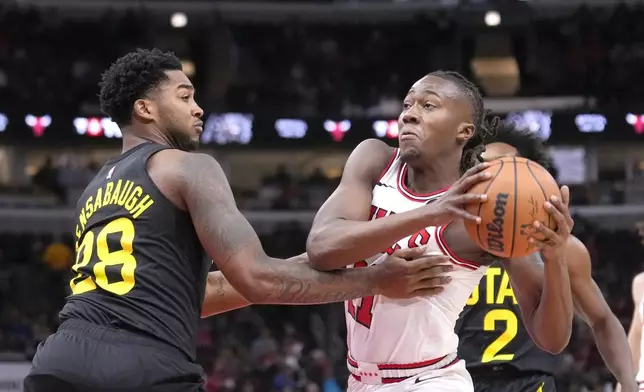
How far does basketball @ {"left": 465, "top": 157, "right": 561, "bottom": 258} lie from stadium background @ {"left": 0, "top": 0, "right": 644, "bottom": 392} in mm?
11818

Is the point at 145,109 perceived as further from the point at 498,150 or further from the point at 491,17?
the point at 491,17

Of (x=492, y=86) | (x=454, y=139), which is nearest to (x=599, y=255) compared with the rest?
(x=492, y=86)

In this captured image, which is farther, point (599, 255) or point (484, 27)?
point (484, 27)

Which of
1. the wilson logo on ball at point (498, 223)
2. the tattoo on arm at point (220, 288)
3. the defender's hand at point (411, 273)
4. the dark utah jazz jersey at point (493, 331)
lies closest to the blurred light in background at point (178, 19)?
the dark utah jazz jersey at point (493, 331)

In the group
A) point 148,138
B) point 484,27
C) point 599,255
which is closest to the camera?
point 148,138

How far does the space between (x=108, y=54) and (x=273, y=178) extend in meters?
4.41

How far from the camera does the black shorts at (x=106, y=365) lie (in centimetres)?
341

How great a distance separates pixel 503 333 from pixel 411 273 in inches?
59.9

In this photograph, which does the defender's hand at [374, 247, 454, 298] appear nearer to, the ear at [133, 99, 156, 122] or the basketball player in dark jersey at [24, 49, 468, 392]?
the basketball player in dark jersey at [24, 49, 468, 392]

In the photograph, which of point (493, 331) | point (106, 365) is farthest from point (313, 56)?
point (106, 365)

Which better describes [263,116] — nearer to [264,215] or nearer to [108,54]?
[264,215]

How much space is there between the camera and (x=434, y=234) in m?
4.07

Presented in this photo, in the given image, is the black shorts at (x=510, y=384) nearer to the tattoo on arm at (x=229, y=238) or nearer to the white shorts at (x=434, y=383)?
the white shorts at (x=434, y=383)

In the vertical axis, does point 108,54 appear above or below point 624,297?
above
